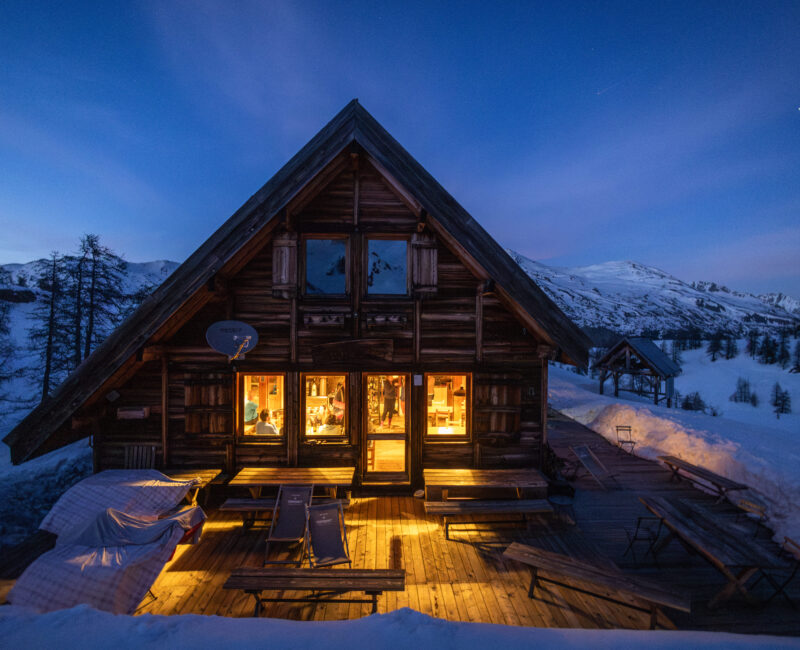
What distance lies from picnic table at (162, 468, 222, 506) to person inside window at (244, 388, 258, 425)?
46.9 inches

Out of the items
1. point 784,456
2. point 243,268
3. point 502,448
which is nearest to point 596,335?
point 784,456

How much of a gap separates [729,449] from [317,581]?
10739 millimetres

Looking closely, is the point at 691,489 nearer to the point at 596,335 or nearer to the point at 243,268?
the point at 243,268

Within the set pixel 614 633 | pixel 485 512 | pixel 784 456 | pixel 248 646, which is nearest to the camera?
pixel 248 646

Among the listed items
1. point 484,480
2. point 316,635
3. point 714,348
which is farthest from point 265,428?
point 714,348

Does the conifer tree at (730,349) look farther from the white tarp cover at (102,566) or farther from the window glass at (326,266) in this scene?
the white tarp cover at (102,566)

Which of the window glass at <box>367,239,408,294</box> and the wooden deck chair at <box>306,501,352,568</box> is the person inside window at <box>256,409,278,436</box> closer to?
the wooden deck chair at <box>306,501,352,568</box>

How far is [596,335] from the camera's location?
56125 millimetres

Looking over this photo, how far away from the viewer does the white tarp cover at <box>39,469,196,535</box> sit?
4.94m

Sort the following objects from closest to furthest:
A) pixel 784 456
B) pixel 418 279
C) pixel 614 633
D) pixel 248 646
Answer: pixel 248 646 < pixel 614 633 < pixel 418 279 < pixel 784 456

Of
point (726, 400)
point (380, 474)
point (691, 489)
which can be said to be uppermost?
point (380, 474)

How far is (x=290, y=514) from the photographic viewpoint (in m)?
6.02

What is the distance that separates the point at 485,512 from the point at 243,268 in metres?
7.09

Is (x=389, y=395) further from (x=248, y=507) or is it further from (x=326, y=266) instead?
(x=248, y=507)
